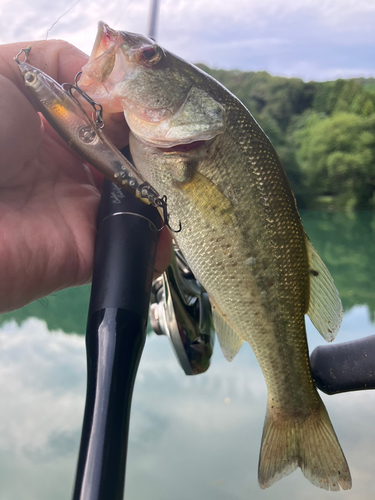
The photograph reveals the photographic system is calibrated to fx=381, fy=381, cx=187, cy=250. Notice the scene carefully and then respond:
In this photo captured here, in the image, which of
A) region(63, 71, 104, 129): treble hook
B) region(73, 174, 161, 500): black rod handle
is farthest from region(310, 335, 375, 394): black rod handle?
region(63, 71, 104, 129): treble hook

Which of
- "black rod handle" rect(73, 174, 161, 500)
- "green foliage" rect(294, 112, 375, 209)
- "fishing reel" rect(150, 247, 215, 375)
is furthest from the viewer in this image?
"green foliage" rect(294, 112, 375, 209)

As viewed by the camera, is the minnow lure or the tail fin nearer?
the minnow lure

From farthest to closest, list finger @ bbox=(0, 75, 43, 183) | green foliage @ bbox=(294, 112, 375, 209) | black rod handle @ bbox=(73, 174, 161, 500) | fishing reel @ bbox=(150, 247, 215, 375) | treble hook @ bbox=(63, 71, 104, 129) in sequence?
green foliage @ bbox=(294, 112, 375, 209), fishing reel @ bbox=(150, 247, 215, 375), finger @ bbox=(0, 75, 43, 183), treble hook @ bbox=(63, 71, 104, 129), black rod handle @ bbox=(73, 174, 161, 500)

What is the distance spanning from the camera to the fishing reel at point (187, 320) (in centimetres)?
112

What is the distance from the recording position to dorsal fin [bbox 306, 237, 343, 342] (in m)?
0.89

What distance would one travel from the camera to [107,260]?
77 cm

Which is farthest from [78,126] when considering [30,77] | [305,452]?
[305,452]

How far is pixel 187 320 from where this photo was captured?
1136 mm

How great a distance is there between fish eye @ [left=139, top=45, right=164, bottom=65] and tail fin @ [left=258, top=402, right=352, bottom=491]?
0.83 metres

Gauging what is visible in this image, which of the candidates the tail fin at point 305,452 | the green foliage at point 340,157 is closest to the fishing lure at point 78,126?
the tail fin at point 305,452

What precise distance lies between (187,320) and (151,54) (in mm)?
A: 710

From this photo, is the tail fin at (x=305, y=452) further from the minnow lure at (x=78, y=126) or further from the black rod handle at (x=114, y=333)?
the minnow lure at (x=78, y=126)

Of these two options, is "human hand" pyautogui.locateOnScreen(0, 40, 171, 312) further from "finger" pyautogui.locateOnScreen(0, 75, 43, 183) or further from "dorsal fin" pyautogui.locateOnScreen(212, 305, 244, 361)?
"dorsal fin" pyautogui.locateOnScreen(212, 305, 244, 361)

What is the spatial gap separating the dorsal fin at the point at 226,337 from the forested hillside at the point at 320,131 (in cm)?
1616
